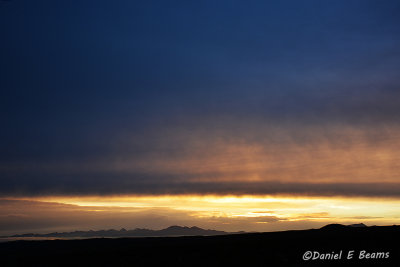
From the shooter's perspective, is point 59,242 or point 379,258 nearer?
point 379,258

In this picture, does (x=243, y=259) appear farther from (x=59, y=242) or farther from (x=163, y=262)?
(x=59, y=242)

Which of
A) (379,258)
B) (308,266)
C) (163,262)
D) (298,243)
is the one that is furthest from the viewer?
(298,243)

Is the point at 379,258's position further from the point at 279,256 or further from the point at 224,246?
the point at 224,246

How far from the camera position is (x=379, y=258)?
165ft

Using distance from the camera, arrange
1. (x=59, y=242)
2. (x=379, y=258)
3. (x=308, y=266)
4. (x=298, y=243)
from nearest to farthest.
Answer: (x=308, y=266)
(x=379, y=258)
(x=298, y=243)
(x=59, y=242)

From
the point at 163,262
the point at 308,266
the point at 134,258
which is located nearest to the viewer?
the point at 308,266

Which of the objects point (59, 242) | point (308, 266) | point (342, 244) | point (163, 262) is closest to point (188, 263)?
point (163, 262)

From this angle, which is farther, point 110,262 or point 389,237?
point 389,237

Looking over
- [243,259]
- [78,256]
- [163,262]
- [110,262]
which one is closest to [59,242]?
[78,256]

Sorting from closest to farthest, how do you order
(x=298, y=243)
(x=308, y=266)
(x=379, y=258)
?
1. (x=308, y=266)
2. (x=379, y=258)
3. (x=298, y=243)

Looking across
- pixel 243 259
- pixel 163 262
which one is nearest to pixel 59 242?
pixel 163 262

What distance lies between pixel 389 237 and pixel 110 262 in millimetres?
42441

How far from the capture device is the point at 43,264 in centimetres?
5822

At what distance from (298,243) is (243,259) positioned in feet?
44.1
